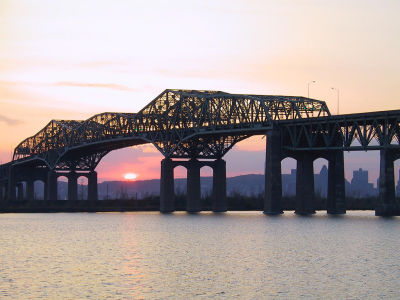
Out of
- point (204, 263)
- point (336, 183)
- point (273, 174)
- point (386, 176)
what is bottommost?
point (204, 263)

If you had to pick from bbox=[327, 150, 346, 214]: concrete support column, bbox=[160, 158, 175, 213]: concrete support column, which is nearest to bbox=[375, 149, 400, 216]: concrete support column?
bbox=[327, 150, 346, 214]: concrete support column

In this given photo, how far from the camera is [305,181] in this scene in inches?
5561

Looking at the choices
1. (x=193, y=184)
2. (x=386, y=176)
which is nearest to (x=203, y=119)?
(x=193, y=184)

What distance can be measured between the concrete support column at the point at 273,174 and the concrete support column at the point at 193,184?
108 feet

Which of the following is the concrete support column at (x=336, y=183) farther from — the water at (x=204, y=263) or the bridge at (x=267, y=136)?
the water at (x=204, y=263)

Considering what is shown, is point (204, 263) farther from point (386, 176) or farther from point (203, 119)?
point (203, 119)

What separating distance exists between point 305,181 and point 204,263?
7859 cm

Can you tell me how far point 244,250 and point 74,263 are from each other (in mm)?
18241

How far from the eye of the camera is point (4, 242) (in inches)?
3467

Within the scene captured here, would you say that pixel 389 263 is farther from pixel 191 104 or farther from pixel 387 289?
pixel 191 104

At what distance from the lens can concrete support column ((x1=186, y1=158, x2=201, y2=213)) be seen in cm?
16675

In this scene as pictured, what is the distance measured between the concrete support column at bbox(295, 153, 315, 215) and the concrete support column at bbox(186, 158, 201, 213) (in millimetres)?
28499

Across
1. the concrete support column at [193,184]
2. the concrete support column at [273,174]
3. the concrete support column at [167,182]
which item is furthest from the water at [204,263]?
the concrete support column at [193,184]

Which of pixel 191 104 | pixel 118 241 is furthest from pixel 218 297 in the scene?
pixel 191 104
